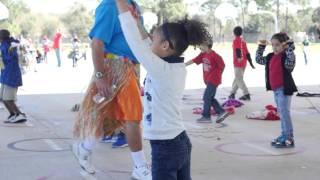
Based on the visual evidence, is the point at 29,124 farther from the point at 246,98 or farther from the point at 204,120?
the point at 246,98

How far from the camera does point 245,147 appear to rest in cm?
817

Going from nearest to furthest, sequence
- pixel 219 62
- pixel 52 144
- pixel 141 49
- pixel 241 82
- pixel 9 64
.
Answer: pixel 141 49 → pixel 52 144 → pixel 9 64 → pixel 219 62 → pixel 241 82

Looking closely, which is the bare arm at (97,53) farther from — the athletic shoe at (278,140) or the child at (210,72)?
the child at (210,72)

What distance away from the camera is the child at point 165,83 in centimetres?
376

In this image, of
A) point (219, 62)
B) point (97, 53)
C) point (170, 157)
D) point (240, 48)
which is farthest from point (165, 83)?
point (240, 48)

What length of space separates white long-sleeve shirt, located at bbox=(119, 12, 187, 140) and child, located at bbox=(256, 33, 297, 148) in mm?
4126

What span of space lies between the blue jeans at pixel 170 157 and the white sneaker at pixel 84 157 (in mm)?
2465

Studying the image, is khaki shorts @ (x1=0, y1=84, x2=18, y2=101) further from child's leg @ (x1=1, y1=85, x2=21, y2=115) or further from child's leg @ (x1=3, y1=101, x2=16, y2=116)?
child's leg @ (x1=3, y1=101, x2=16, y2=116)

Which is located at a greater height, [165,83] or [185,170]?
[165,83]

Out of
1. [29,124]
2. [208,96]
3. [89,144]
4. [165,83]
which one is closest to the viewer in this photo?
[165,83]

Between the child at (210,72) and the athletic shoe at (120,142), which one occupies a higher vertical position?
the child at (210,72)

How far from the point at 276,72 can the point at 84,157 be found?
9.45ft

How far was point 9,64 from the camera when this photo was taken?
33.4ft

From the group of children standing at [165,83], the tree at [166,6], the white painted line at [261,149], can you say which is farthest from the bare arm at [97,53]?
the tree at [166,6]
